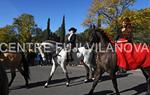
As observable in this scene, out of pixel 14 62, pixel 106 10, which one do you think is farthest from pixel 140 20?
pixel 14 62

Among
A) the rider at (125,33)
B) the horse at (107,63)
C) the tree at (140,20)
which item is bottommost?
the horse at (107,63)

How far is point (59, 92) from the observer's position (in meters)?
10.6

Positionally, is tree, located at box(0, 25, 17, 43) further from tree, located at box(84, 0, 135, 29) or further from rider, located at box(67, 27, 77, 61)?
rider, located at box(67, 27, 77, 61)

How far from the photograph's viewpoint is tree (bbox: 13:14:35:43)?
74.1m

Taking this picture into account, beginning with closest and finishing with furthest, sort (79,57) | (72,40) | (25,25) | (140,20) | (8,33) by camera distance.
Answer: (72,40)
(79,57)
(140,20)
(8,33)
(25,25)

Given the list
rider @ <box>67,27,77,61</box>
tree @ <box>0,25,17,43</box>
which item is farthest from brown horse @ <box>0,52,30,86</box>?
tree @ <box>0,25,17,43</box>

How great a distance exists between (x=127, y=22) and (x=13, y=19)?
71.3 m

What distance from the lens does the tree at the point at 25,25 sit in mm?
74062

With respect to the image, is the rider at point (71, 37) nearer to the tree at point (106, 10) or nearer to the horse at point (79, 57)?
the horse at point (79, 57)

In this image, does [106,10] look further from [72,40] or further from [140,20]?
[72,40]

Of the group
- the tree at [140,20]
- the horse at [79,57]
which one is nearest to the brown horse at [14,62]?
the horse at [79,57]

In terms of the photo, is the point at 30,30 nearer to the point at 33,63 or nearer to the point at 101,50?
the point at 33,63

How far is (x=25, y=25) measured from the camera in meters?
76.4

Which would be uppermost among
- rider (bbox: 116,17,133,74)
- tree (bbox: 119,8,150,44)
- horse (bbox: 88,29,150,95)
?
tree (bbox: 119,8,150,44)
